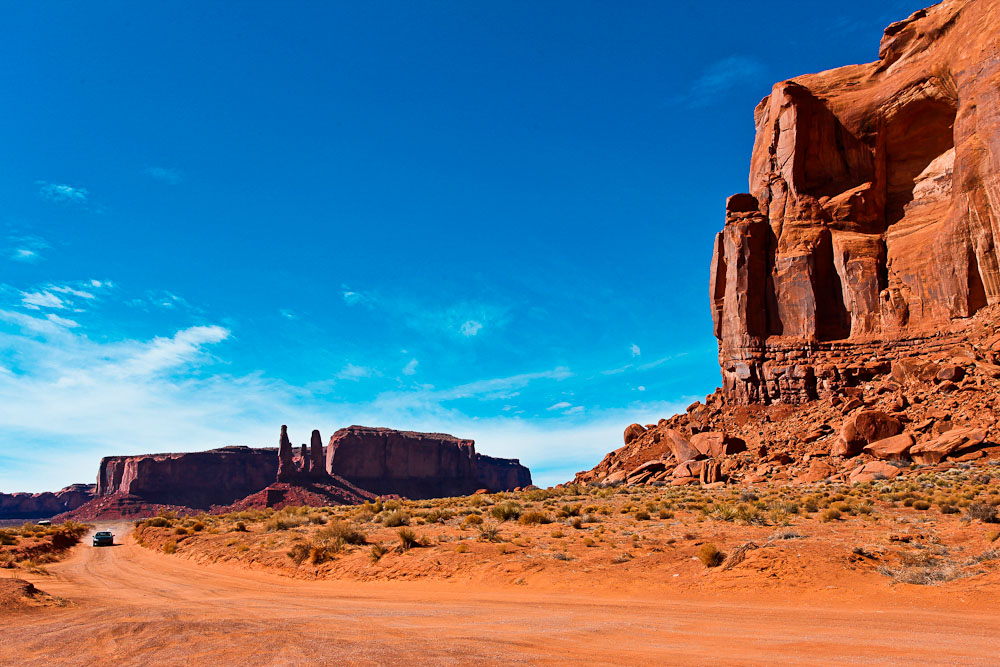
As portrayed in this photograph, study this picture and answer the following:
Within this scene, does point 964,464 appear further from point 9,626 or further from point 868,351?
point 9,626

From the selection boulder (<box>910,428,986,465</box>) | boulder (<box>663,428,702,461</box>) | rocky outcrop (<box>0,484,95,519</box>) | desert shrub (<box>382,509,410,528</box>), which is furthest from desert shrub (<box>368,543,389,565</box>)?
rocky outcrop (<box>0,484,95,519</box>)

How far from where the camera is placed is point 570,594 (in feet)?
40.0

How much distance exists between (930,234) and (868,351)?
9899 millimetres

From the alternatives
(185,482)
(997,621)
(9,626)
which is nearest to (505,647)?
(997,621)

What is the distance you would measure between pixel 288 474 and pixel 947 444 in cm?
10794

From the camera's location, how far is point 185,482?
13250 centimetres

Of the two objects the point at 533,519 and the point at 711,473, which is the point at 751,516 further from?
the point at 711,473

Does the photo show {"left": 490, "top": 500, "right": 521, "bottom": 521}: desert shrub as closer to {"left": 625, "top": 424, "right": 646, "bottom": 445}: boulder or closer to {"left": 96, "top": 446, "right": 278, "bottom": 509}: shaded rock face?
{"left": 625, "top": 424, "right": 646, "bottom": 445}: boulder

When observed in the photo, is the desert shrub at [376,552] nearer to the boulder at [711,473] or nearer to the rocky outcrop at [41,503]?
the boulder at [711,473]

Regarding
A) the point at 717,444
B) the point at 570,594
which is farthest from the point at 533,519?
the point at 717,444

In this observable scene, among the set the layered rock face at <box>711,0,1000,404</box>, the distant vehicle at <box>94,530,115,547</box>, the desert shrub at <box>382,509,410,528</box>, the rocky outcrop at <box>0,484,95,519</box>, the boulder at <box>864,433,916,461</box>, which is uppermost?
the layered rock face at <box>711,0,1000,404</box>

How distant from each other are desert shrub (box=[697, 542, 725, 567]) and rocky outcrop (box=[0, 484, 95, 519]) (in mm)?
179737

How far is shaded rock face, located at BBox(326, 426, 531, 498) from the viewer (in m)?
139

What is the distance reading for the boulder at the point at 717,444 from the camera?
42.3 meters
